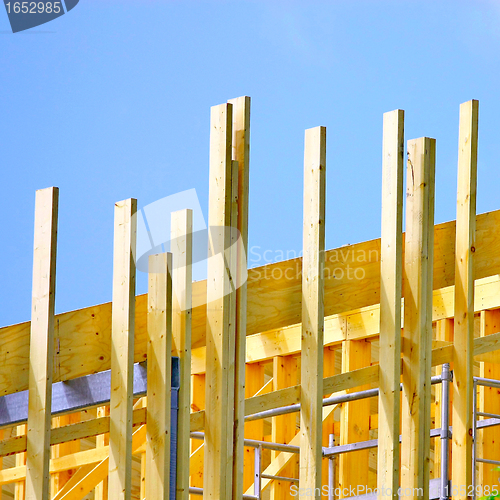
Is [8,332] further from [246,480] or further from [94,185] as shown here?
[94,185]

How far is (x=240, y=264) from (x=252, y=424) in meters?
3.76

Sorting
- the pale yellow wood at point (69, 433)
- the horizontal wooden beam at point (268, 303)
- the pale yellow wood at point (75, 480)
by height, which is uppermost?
the horizontal wooden beam at point (268, 303)

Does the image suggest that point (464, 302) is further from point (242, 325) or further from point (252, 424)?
point (252, 424)

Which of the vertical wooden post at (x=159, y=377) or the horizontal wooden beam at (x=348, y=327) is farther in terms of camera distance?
the horizontal wooden beam at (x=348, y=327)

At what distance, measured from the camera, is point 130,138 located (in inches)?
1069

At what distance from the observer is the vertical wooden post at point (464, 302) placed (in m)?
4.70

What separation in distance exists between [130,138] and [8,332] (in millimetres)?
24207

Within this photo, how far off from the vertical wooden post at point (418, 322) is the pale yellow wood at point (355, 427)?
2.45 metres

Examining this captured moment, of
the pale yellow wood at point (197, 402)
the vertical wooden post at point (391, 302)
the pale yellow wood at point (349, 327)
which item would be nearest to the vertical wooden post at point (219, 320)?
the vertical wooden post at point (391, 302)

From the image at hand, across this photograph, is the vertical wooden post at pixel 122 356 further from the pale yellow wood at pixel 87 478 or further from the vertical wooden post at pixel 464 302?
the pale yellow wood at pixel 87 478

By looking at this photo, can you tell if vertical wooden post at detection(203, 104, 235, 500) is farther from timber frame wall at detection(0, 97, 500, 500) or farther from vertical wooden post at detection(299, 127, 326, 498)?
vertical wooden post at detection(299, 127, 326, 498)

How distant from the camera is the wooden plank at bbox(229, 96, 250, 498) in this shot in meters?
4.00

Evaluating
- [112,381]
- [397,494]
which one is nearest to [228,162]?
[112,381]

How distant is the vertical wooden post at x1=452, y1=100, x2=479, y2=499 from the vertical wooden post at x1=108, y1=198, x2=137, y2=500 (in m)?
2.08
